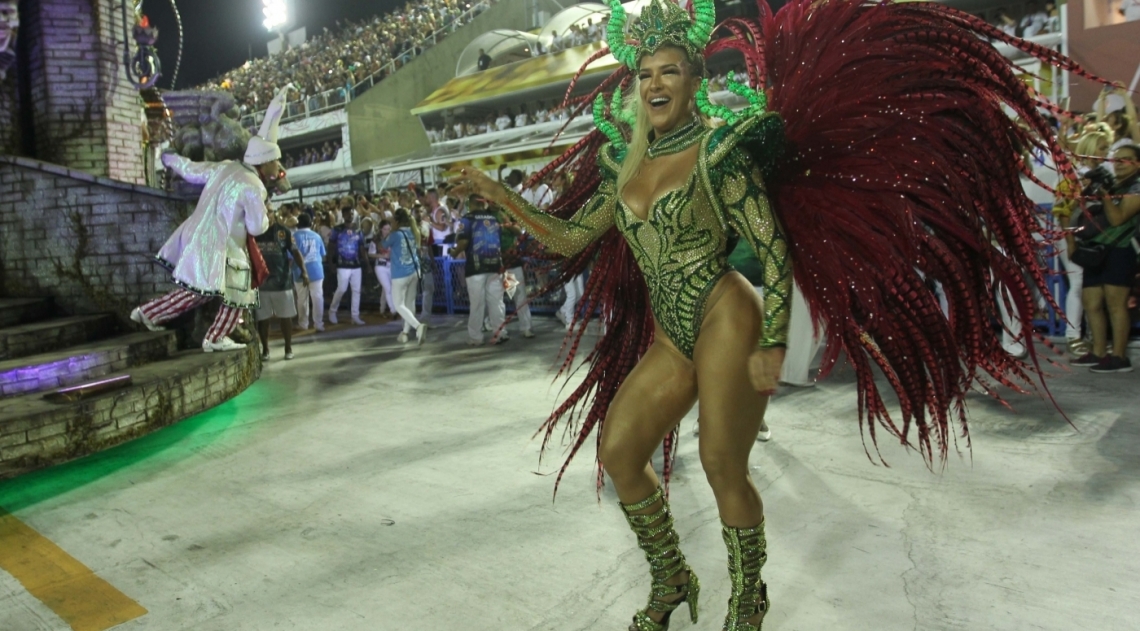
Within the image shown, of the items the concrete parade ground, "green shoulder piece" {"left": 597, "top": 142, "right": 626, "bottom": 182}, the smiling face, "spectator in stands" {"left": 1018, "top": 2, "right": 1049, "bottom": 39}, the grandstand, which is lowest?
the concrete parade ground

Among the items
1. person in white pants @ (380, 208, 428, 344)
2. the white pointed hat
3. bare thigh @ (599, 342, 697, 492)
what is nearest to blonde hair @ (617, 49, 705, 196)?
bare thigh @ (599, 342, 697, 492)

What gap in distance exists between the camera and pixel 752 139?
226 centimetres

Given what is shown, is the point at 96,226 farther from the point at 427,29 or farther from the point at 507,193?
the point at 427,29

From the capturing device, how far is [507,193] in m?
2.70

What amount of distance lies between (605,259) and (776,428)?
265 cm

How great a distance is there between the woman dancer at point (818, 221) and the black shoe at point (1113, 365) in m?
4.43

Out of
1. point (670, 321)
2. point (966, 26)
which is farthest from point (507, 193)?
point (966, 26)

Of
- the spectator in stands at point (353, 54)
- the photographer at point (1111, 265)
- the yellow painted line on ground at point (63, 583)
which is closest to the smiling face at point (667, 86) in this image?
the yellow painted line on ground at point (63, 583)

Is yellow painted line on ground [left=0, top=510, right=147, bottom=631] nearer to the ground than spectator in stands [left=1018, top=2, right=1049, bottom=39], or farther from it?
nearer to the ground

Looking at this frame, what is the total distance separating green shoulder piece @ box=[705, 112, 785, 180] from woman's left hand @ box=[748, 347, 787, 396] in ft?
1.82

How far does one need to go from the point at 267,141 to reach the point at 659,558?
6062 millimetres

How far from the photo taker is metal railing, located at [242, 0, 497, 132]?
2864 centimetres

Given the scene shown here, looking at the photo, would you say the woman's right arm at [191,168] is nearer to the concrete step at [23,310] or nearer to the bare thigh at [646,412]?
the concrete step at [23,310]

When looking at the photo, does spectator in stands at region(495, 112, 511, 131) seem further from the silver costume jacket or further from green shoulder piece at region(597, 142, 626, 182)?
green shoulder piece at region(597, 142, 626, 182)
